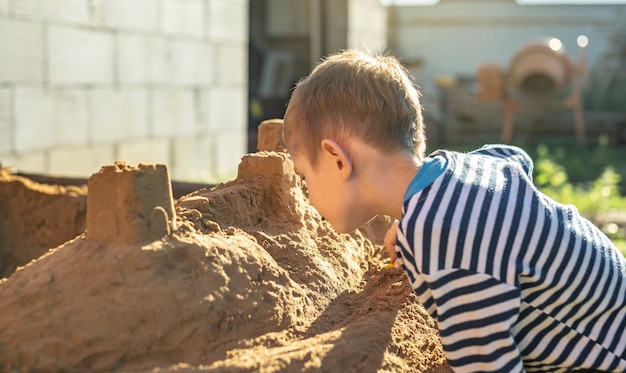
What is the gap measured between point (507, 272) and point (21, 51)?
11.9 ft

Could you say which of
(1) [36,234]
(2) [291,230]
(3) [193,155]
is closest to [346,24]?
(3) [193,155]

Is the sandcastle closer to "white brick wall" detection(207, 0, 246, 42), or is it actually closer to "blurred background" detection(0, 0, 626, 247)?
"blurred background" detection(0, 0, 626, 247)

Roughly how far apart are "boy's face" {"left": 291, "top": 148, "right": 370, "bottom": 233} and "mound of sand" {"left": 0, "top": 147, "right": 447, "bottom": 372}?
0.18 meters

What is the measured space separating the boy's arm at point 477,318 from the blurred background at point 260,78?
8.21 ft

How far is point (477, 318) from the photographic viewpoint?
1638 millimetres

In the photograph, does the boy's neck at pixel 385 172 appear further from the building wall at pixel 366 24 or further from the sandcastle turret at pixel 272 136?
the building wall at pixel 366 24

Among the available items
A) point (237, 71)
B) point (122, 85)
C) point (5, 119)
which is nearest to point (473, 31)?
point (237, 71)

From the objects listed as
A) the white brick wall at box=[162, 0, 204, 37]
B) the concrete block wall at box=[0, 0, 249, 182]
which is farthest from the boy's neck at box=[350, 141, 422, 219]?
the white brick wall at box=[162, 0, 204, 37]

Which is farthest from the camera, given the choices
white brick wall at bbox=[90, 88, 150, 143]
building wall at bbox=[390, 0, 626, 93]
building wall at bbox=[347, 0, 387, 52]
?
building wall at bbox=[390, 0, 626, 93]

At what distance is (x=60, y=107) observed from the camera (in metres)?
4.95

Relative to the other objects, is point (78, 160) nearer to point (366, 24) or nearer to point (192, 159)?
point (192, 159)

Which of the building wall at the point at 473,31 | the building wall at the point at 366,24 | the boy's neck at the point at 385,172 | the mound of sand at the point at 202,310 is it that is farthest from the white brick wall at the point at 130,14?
the building wall at the point at 473,31

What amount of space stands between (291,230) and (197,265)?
0.54 m

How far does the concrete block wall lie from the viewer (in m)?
4.61
